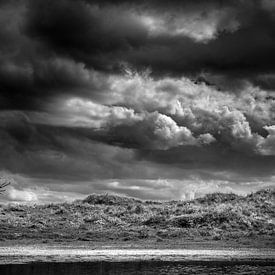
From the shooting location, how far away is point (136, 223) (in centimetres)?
6506

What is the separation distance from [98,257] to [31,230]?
859 inches

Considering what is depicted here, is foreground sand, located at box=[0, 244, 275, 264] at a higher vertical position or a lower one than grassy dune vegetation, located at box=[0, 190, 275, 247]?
lower

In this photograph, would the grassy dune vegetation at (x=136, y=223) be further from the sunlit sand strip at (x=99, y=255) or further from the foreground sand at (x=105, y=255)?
the sunlit sand strip at (x=99, y=255)

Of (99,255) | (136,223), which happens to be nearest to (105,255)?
(99,255)

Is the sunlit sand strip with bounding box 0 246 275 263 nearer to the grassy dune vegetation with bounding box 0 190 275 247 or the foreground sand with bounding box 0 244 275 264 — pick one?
the foreground sand with bounding box 0 244 275 264

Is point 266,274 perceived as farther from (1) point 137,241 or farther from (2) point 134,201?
(2) point 134,201

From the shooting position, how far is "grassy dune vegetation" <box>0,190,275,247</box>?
53781 mm

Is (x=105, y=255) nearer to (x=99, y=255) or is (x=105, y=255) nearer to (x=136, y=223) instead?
(x=99, y=255)

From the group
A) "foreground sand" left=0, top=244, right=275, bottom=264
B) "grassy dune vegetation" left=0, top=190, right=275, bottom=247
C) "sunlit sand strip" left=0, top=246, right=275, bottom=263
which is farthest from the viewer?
"grassy dune vegetation" left=0, top=190, right=275, bottom=247

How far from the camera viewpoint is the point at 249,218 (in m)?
63.3

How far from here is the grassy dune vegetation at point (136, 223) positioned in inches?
2117

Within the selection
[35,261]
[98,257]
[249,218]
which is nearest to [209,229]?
[249,218]

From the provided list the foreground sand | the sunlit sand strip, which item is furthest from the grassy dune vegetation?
the sunlit sand strip

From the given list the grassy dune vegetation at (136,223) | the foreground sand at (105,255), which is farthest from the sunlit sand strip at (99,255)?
the grassy dune vegetation at (136,223)
